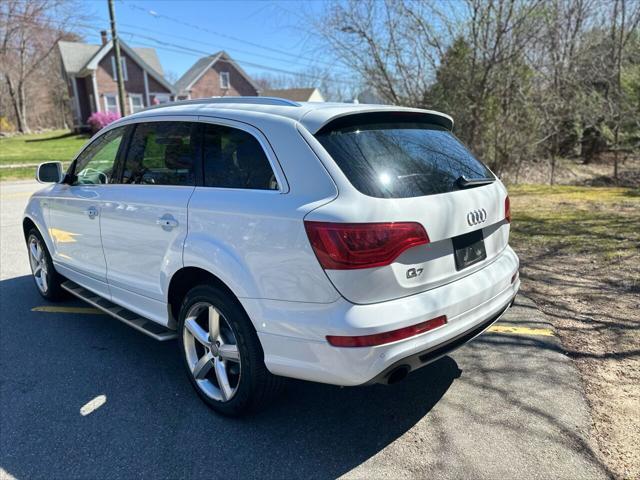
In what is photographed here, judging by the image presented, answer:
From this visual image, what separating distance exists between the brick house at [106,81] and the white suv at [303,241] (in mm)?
36123

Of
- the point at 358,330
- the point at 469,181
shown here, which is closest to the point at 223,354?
the point at 358,330

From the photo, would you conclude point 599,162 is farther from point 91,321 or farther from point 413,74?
point 91,321

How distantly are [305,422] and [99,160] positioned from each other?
2.84 meters

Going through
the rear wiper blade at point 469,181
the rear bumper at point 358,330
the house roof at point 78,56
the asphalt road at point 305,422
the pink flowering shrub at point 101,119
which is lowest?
the asphalt road at point 305,422

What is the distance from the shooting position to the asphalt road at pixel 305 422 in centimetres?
249

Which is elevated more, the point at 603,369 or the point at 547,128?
the point at 547,128

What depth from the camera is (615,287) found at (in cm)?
462

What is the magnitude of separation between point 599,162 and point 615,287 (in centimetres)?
1687

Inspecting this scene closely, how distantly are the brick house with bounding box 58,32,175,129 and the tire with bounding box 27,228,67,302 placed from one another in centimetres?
3374

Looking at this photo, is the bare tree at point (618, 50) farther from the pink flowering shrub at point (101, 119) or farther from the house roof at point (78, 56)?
the house roof at point (78, 56)

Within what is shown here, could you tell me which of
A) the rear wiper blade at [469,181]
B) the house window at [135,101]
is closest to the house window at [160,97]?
the house window at [135,101]

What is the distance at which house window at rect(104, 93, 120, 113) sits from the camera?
124 feet

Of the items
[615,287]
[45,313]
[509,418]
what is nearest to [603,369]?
[509,418]

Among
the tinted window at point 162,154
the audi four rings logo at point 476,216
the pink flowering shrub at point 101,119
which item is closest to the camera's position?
the audi four rings logo at point 476,216
